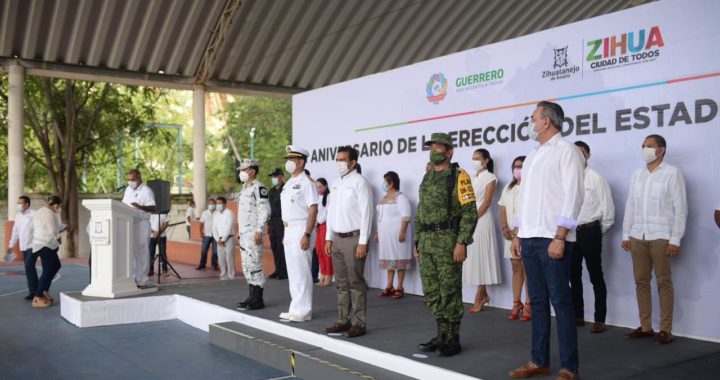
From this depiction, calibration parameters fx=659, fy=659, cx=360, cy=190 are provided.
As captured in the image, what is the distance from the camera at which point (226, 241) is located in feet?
33.0

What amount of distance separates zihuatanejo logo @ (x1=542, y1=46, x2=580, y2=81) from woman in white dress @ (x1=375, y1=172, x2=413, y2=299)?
6.94 ft

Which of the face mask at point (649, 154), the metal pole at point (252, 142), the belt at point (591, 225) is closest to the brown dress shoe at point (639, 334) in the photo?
the belt at point (591, 225)

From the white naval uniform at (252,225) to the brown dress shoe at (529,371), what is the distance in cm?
338

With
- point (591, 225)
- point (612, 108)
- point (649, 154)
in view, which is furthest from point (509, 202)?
point (649, 154)

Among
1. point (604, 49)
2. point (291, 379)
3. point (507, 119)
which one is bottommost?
point (291, 379)

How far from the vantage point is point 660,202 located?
4.98m

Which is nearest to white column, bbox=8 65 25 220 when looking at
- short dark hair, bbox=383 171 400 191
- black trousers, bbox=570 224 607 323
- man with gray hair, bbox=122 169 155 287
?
man with gray hair, bbox=122 169 155 287

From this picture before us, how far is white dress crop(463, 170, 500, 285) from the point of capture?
652 cm

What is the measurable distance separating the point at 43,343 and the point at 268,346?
97.8 inches

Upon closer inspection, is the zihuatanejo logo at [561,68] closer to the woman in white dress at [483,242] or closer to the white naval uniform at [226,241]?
the woman in white dress at [483,242]

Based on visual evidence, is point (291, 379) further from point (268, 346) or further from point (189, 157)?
point (189, 157)

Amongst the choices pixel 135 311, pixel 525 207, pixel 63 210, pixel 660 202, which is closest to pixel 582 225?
pixel 660 202

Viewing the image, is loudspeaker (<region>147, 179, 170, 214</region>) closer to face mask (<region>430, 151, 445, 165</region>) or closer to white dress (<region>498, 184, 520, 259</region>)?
white dress (<region>498, 184, 520, 259</region>)

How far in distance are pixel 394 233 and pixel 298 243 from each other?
69.9 inches
